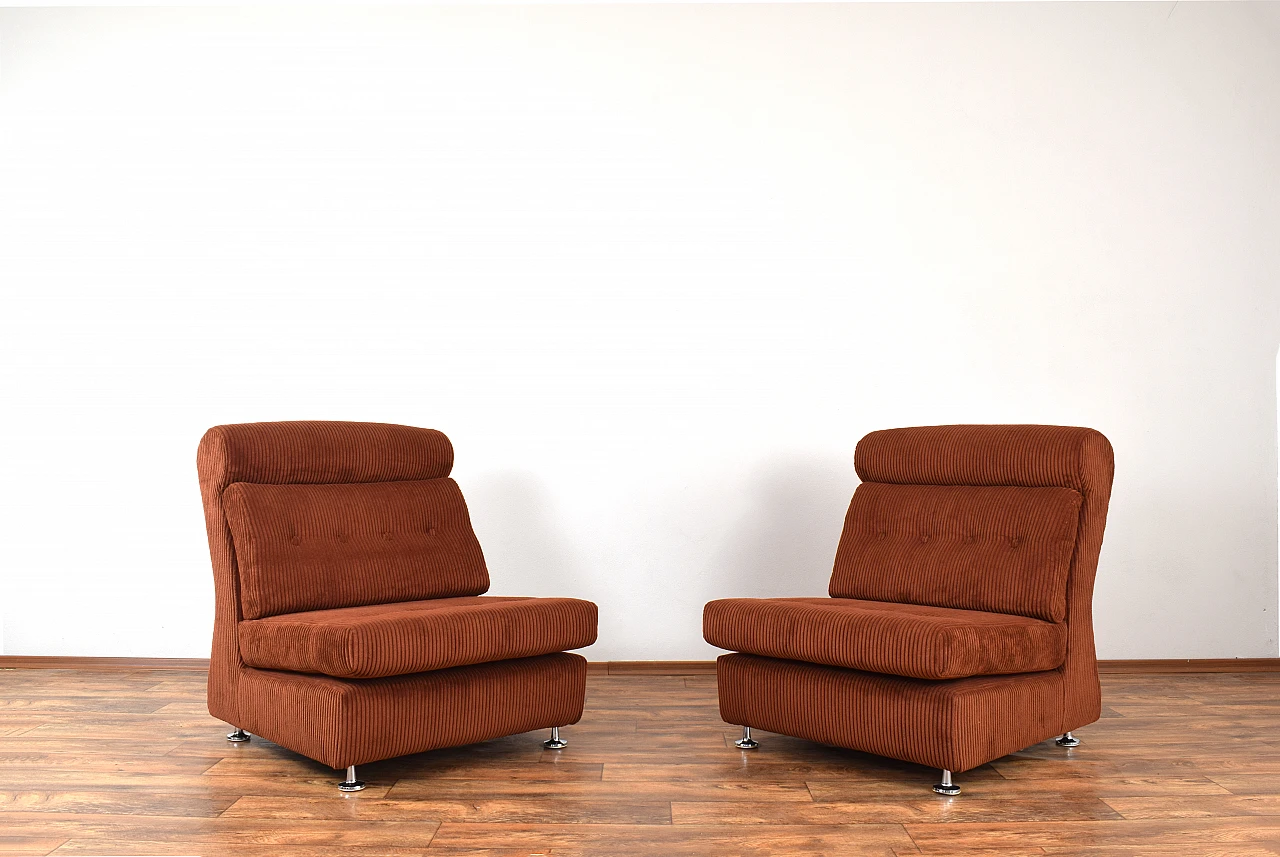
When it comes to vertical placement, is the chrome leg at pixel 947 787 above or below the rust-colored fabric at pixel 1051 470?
below

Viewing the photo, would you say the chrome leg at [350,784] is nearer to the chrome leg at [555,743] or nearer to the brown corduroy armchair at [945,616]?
the chrome leg at [555,743]

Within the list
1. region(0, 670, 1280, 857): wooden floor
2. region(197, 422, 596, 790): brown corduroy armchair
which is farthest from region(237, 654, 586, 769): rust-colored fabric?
region(0, 670, 1280, 857): wooden floor

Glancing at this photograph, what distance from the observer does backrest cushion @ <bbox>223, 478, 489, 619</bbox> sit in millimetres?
3225

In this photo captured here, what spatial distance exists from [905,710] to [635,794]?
0.77 metres

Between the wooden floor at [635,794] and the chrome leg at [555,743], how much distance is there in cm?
4

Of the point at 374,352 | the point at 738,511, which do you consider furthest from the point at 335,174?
the point at 738,511

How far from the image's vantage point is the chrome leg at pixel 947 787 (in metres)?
2.82

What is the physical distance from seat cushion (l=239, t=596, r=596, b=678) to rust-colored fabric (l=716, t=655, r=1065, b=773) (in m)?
0.60

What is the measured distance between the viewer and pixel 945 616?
121 inches


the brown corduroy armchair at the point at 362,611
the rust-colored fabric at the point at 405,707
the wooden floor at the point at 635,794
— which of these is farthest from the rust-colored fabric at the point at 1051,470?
the rust-colored fabric at the point at 405,707

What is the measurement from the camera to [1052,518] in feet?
10.6

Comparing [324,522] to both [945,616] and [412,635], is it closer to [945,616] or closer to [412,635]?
[412,635]

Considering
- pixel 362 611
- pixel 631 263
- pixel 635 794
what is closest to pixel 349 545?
pixel 362 611

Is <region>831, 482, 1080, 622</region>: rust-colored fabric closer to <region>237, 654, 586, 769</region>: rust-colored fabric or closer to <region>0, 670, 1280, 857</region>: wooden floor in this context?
<region>0, 670, 1280, 857</region>: wooden floor
